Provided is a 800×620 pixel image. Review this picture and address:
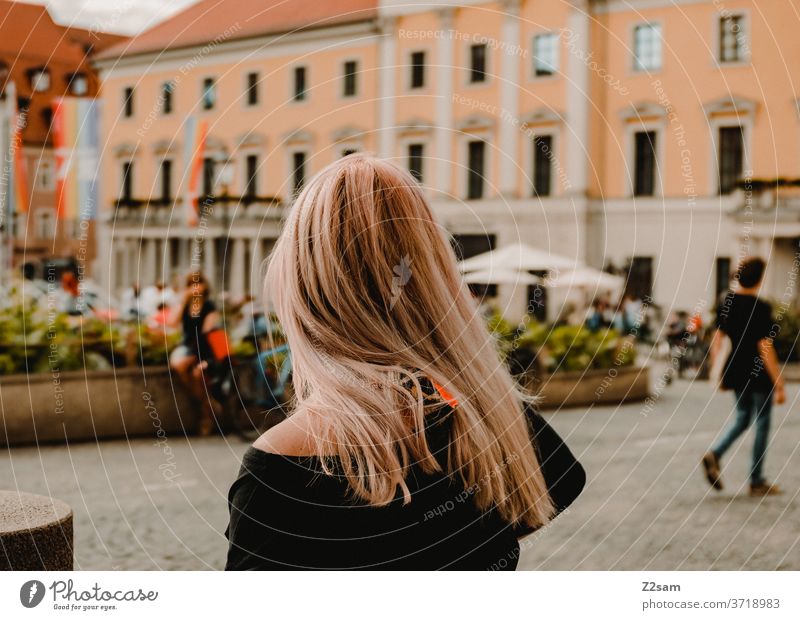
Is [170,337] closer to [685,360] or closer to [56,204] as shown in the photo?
[56,204]

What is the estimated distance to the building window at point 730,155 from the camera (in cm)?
431

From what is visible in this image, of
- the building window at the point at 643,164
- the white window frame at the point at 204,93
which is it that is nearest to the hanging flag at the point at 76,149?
the white window frame at the point at 204,93

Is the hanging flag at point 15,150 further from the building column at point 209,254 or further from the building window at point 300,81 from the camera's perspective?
the building column at point 209,254

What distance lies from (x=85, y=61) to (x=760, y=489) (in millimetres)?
3105

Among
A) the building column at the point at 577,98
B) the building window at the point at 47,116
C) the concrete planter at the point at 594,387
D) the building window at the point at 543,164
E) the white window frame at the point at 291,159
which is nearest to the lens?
the building window at the point at 47,116

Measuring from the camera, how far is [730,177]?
253 inches

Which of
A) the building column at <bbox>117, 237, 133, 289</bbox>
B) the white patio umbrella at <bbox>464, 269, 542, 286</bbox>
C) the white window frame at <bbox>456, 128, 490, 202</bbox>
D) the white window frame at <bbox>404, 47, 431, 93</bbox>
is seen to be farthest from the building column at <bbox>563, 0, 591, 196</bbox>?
the building column at <bbox>117, 237, 133, 289</bbox>

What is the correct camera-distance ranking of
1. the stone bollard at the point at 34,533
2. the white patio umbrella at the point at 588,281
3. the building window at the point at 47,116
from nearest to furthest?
Answer: the stone bollard at the point at 34,533
the building window at the point at 47,116
the white patio umbrella at the point at 588,281

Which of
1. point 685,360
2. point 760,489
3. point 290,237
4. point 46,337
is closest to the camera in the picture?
point 290,237

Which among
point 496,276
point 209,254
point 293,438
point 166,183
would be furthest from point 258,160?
point 293,438

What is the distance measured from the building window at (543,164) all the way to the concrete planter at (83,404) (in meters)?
2.63

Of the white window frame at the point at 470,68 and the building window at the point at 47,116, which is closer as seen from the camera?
the building window at the point at 47,116

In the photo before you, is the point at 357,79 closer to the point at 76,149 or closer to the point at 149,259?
the point at 76,149
